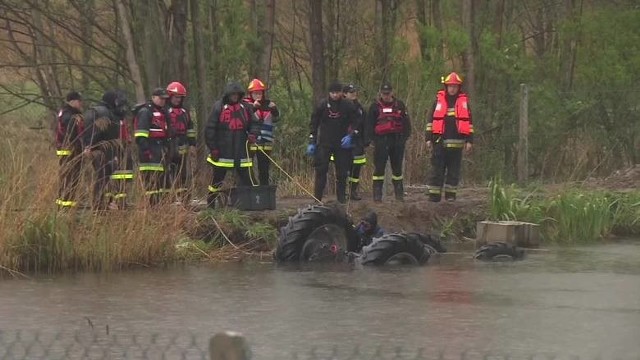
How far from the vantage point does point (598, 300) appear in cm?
1196

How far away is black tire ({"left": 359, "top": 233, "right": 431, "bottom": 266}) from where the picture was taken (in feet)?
48.3

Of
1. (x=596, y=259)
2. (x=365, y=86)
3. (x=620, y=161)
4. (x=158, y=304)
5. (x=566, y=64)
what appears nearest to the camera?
(x=158, y=304)

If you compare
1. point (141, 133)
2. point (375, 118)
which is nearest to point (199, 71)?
point (375, 118)

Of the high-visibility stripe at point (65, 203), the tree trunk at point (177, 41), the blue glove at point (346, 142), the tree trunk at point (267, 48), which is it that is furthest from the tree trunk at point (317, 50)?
the high-visibility stripe at point (65, 203)

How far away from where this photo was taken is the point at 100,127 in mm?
15742

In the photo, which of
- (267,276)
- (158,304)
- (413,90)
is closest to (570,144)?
(413,90)

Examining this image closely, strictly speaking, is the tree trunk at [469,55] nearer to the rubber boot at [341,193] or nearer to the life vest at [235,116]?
the rubber boot at [341,193]

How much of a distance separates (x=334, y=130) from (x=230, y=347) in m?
12.9

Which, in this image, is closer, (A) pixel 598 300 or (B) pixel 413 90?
(A) pixel 598 300

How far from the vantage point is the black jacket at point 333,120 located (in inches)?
684

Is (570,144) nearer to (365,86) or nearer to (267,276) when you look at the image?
(365,86)

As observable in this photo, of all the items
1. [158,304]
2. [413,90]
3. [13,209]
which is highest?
[413,90]

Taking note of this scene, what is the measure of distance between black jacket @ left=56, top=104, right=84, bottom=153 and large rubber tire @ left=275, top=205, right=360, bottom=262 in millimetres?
2888

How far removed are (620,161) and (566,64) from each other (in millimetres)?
5469
